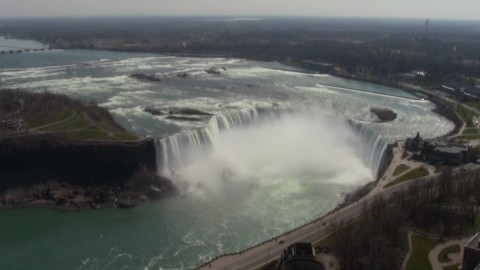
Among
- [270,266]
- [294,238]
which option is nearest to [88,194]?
[294,238]

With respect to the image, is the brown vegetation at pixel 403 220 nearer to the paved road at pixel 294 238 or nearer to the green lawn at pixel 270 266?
→ the paved road at pixel 294 238

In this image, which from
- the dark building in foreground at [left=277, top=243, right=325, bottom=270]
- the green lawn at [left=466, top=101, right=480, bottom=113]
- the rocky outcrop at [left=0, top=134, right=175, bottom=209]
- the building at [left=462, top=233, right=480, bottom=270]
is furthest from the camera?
the green lawn at [left=466, top=101, right=480, bottom=113]

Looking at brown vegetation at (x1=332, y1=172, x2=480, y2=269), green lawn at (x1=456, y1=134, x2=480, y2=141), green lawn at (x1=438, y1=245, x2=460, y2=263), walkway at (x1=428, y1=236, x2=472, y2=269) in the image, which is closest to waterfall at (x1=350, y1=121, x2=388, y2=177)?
brown vegetation at (x1=332, y1=172, x2=480, y2=269)

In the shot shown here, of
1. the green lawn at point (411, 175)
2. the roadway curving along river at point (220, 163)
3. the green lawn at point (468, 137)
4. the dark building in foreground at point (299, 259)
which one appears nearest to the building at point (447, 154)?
the green lawn at point (411, 175)

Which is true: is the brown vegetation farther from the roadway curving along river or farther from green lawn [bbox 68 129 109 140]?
green lawn [bbox 68 129 109 140]

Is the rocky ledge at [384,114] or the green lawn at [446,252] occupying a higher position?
the rocky ledge at [384,114]

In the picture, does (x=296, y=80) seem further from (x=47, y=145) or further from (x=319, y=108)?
(x=47, y=145)
